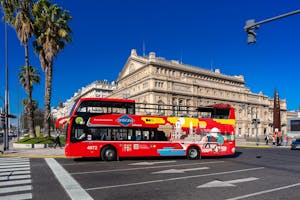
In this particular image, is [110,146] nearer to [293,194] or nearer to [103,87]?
[293,194]

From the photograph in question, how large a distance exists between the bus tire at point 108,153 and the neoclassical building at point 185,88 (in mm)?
48655

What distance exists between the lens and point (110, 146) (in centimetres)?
1714

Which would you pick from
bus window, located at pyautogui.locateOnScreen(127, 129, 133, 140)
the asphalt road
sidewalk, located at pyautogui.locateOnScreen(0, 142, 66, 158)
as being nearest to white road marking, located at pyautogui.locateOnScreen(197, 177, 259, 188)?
the asphalt road

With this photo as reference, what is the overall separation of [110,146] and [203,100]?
74332mm

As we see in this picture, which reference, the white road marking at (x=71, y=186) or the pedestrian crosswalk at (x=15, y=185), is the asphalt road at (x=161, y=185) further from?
the pedestrian crosswalk at (x=15, y=185)

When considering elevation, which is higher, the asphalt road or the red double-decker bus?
the red double-decker bus

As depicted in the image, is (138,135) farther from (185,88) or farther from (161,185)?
(185,88)

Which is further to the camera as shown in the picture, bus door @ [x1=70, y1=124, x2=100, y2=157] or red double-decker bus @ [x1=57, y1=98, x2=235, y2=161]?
red double-decker bus @ [x1=57, y1=98, x2=235, y2=161]

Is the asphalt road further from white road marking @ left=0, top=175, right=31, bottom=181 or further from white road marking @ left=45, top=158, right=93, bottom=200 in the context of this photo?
white road marking @ left=0, top=175, right=31, bottom=181

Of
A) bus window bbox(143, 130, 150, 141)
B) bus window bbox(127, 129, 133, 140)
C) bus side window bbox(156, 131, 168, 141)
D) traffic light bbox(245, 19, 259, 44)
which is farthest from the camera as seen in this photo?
bus side window bbox(156, 131, 168, 141)

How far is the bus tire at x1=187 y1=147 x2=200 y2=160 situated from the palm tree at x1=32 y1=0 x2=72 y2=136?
18291mm

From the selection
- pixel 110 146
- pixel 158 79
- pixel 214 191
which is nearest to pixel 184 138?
pixel 110 146

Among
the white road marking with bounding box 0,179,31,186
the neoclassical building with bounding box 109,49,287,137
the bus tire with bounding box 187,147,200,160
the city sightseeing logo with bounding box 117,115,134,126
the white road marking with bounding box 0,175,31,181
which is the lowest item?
the bus tire with bounding box 187,147,200,160

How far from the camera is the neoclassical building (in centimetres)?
7875
